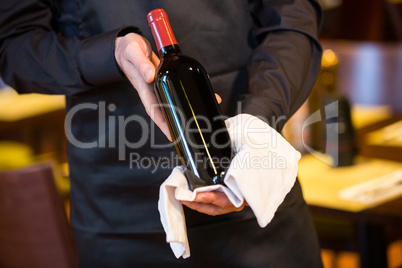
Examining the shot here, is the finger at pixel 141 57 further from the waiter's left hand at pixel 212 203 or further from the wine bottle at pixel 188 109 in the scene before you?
the waiter's left hand at pixel 212 203

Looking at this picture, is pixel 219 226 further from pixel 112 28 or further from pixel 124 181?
pixel 112 28

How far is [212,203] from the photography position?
0.74m

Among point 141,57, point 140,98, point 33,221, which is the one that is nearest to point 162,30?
point 141,57

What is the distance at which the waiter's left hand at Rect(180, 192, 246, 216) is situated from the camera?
0.73m

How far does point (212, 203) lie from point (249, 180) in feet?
0.19

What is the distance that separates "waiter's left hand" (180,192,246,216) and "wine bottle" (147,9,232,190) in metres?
0.03

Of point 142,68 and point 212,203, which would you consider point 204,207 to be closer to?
point 212,203

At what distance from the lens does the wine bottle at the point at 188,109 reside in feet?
2.53

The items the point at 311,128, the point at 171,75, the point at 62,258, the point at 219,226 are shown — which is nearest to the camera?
the point at 171,75

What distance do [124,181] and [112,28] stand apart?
0.25m

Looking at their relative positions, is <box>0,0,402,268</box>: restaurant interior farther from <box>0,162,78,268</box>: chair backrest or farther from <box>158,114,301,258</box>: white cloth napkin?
<box>158,114,301,258</box>: white cloth napkin

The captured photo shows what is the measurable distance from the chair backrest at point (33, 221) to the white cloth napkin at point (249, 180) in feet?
3.61

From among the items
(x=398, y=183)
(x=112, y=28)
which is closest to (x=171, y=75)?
(x=112, y=28)

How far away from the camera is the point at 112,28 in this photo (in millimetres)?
931
